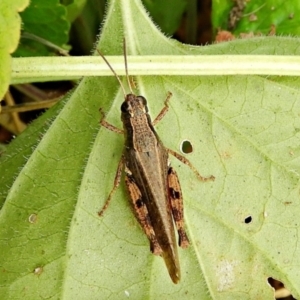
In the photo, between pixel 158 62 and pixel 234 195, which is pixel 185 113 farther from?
pixel 234 195

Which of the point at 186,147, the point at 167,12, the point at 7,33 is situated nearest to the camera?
the point at 7,33

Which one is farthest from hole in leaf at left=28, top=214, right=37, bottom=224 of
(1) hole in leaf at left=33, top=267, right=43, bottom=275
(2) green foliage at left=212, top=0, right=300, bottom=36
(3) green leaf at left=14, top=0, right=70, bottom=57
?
(2) green foliage at left=212, top=0, right=300, bottom=36

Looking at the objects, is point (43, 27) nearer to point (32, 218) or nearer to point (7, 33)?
point (7, 33)

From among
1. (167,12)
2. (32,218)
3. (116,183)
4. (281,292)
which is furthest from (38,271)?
(167,12)

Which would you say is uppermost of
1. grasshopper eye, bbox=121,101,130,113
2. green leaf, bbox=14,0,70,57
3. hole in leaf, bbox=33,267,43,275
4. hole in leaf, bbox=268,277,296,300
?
green leaf, bbox=14,0,70,57

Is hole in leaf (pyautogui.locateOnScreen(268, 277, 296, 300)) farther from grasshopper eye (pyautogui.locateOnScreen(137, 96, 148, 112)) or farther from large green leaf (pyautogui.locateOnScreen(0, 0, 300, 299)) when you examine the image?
grasshopper eye (pyautogui.locateOnScreen(137, 96, 148, 112))

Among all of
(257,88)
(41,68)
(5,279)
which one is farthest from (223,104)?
(5,279)
